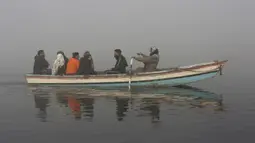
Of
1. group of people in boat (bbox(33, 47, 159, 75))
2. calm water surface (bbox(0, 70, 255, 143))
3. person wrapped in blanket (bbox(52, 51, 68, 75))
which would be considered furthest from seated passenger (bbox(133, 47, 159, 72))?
person wrapped in blanket (bbox(52, 51, 68, 75))

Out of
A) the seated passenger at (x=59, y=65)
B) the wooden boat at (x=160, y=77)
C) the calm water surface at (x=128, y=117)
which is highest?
the seated passenger at (x=59, y=65)

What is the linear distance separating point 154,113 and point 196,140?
415cm

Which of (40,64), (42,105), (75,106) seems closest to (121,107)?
(75,106)

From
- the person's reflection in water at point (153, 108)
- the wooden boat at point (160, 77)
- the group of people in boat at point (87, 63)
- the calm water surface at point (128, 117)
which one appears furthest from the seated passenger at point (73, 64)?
the person's reflection in water at point (153, 108)

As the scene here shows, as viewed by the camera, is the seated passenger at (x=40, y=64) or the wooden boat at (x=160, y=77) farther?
the seated passenger at (x=40, y=64)

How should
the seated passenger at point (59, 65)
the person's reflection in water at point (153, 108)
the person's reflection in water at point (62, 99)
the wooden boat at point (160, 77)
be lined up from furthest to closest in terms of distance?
the seated passenger at point (59, 65) → the wooden boat at point (160, 77) → the person's reflection in water at point (62, 99) → the person's reflection in water at point (153, 108)

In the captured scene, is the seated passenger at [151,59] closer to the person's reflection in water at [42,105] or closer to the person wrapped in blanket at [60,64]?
the person wrapped in blanket at [60,64]

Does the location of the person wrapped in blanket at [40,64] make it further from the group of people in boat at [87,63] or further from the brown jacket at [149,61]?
the brown jacket at [149,61]

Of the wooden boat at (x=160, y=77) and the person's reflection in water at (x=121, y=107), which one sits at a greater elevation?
the wooden boat at (x=160, y=77)

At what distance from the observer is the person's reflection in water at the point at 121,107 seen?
14491 mm

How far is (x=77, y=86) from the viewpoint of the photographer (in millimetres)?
24828

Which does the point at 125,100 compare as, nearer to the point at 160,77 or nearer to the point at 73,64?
the point at 160,77

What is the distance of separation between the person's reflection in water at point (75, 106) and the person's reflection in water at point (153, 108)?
8.51 feet

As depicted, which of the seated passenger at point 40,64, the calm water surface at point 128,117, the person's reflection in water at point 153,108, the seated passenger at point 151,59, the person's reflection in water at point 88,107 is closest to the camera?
the calm water surface at point 128,117
